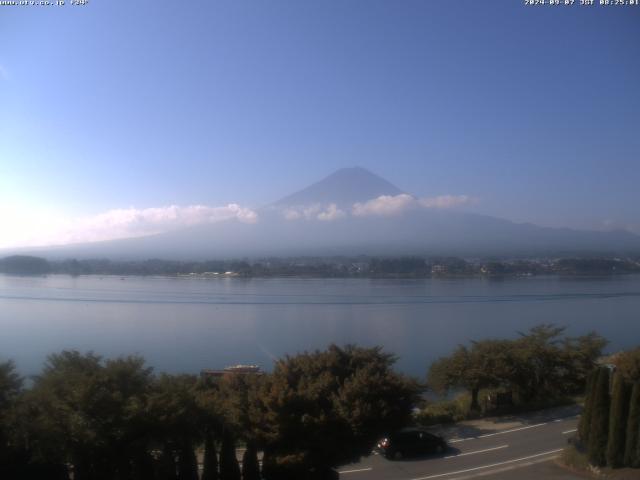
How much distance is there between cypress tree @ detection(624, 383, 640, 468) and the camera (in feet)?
20.1

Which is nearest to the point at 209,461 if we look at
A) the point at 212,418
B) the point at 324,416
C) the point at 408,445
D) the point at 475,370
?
the point at 212,418

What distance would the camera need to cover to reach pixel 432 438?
8.02 meters

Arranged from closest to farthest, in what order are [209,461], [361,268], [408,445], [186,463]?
[186,463]
[209,461]
[408,445]
[361,268]

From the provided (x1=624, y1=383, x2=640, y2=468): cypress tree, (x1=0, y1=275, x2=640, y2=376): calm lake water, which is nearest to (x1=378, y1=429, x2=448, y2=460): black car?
(x1=624, y1=383, x2=640, y2=468): cypress tree

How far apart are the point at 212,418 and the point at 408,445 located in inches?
144

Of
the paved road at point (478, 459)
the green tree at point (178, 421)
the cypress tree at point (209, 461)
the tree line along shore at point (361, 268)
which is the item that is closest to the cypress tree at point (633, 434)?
the paved road at point (478, 459)

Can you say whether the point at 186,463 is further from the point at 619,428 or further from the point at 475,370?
the point at 475,370

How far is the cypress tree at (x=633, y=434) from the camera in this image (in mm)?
6141

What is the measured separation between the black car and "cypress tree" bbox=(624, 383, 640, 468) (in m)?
2.62

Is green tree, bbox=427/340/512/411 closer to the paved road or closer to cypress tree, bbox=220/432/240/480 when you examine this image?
the paved road

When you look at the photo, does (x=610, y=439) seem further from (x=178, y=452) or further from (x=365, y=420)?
(x=178, y=452)

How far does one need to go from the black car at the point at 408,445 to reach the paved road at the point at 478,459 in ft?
0.37

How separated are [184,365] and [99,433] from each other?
9.50 meters

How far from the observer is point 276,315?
21.0 meters
